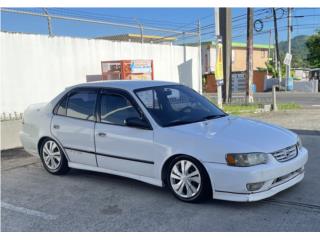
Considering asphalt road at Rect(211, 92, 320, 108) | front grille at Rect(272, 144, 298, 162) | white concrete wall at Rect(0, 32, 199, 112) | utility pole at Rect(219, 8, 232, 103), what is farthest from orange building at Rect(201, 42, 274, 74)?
front grille at Rect(272, 144, 298, 162)

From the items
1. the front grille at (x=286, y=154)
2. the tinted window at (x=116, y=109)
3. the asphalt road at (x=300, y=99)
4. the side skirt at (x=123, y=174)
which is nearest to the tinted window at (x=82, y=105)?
the tinted window at (x=116, y=109)

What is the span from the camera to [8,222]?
14.3 ft

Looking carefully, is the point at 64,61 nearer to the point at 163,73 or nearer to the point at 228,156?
the point at 163,73

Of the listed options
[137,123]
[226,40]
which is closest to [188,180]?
[137,123]

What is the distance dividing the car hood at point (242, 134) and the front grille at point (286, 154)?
0.15 feet

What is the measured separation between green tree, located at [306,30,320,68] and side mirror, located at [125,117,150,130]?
43.2 meters

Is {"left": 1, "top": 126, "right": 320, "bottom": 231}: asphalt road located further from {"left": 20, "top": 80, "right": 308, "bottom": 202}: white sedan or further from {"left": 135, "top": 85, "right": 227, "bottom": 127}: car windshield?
{"left": 135, "top": 85, "right": 227, "bottom": 127}: car windshield

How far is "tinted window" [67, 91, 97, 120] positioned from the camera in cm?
578

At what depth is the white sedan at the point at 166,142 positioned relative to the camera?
14.4 feet

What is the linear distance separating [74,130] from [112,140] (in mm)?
811

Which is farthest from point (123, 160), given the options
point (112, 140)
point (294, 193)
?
point (294, 193)

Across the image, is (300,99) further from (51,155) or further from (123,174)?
(123,174)

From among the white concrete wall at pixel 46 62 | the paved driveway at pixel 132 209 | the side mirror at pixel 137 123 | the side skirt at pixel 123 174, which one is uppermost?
the white concrete wall at pixel 46 62

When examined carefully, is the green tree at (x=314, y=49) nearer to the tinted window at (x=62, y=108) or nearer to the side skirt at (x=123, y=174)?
the tinted window at (x=62, y=108)
